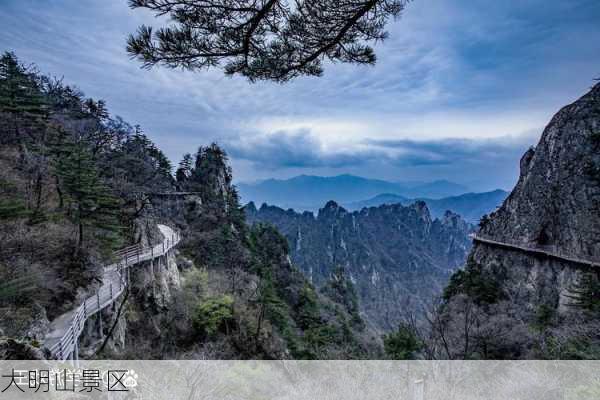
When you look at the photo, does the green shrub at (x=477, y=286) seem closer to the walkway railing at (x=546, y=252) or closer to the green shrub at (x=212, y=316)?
the walkway railing at (x=546, y=252)

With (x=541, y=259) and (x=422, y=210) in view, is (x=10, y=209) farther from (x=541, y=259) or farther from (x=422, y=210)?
(x=422, y=210)

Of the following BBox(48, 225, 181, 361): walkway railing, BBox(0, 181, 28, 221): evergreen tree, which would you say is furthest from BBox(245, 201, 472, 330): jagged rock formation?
BBox(0, 181, 28, 221): evergreen tree

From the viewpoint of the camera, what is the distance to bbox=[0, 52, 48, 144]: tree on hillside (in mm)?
14188

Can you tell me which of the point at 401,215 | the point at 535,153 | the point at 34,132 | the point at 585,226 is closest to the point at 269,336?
the point at 34,132

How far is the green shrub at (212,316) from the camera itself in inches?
572

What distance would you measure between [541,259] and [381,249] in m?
79.6

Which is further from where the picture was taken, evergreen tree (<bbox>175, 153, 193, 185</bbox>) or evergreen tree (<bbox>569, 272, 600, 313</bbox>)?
evergreen tree (<bbox>175, 153, 193, 185</bbox>)

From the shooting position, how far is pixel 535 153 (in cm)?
2761

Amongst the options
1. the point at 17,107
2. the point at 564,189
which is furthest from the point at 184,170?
the point at 564,189

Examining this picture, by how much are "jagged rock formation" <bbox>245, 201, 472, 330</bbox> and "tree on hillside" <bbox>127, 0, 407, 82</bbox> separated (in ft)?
202

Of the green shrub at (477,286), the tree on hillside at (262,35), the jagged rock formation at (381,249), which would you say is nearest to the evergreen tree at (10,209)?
the tree on hillside at (262,35)

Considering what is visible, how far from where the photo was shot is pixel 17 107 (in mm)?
14398

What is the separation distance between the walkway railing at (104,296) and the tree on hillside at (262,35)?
6.00 meters

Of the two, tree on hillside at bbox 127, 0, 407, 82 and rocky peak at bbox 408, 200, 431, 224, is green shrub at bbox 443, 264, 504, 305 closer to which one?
tree on hillside at bbox 127, 0, 407, 82
